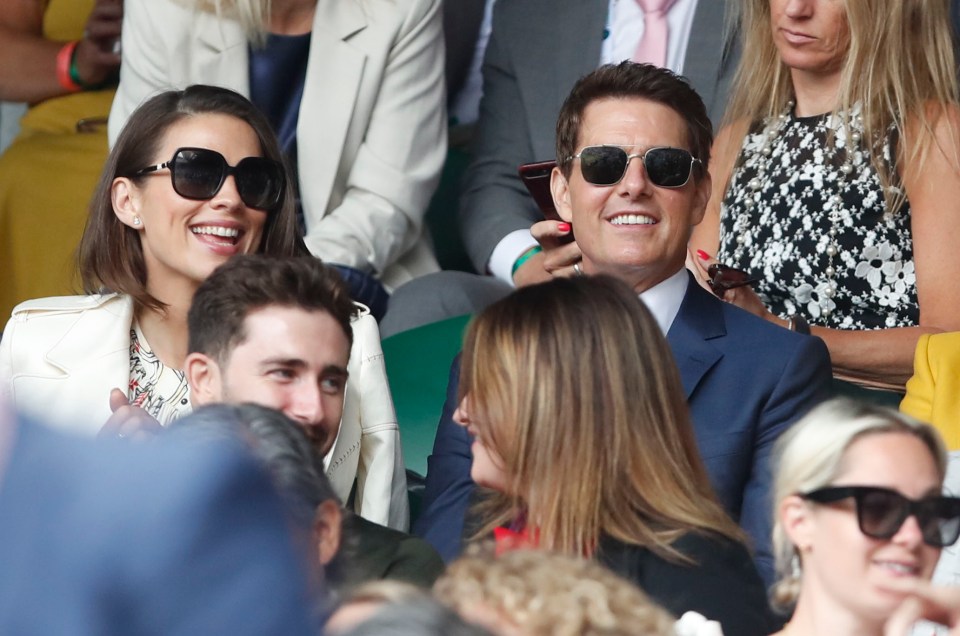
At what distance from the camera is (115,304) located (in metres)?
2.97

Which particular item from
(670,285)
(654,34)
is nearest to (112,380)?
(670,285)

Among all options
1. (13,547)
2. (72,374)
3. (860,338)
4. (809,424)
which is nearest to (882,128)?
(860,338)

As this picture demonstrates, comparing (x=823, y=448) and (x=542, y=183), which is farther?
(x=542, y=183)

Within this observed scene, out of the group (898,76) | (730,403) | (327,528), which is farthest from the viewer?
(898,76)

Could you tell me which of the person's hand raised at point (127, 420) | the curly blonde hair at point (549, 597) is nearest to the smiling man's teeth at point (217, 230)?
the person's hand raised at point (127, 420)

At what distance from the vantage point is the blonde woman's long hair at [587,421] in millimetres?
2068

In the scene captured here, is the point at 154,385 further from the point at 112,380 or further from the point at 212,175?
the point at 212,175

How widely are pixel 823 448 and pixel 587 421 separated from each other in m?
0.34

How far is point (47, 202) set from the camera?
4039 millimetres

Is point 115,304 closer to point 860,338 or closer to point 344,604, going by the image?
point 860,338

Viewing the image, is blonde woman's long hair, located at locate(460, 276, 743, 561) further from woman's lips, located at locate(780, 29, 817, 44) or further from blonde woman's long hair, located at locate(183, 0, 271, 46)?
blonde woman's long hair, located at locate(183, 0, 271, 46)

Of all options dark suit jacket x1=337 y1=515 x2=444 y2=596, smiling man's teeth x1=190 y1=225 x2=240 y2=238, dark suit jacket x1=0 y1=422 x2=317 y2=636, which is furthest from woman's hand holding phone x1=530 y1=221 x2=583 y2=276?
dark suit jacket x1=0 y1=422 x2=317 y2=636

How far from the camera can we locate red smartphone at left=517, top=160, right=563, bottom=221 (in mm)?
3116

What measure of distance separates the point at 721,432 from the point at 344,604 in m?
1.63
